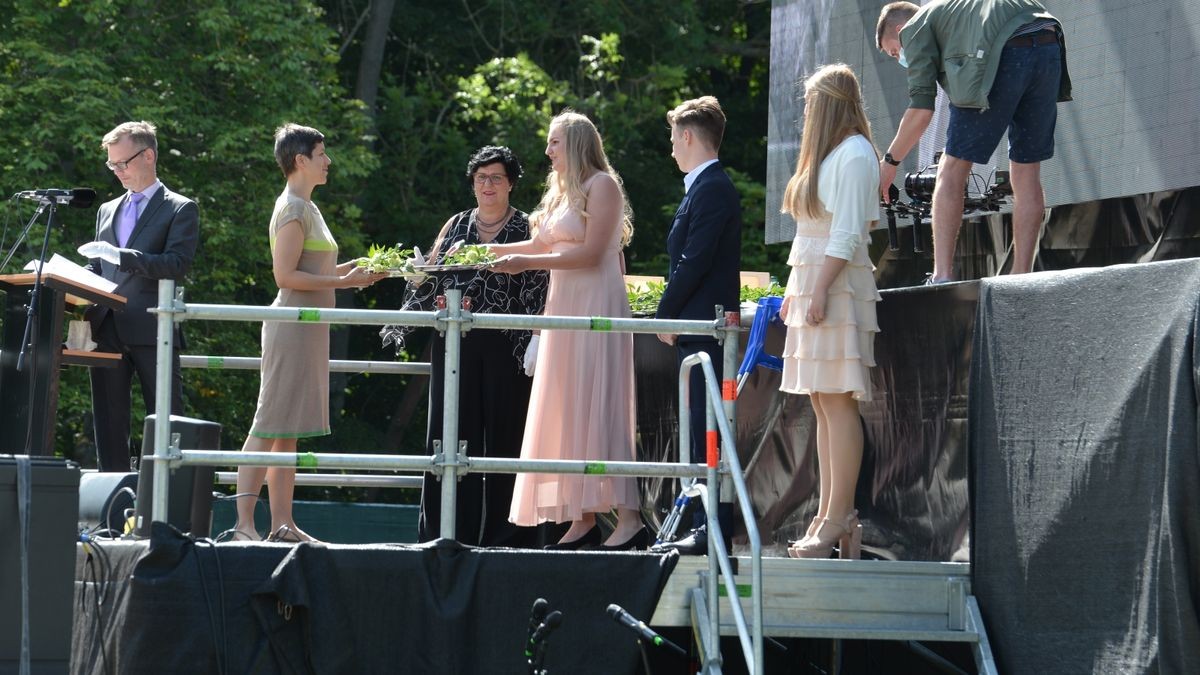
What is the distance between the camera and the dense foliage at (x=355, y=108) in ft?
69.0

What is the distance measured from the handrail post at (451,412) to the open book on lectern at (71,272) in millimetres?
1816

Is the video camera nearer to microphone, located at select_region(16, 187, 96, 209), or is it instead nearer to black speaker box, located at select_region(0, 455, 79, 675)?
microphone, located at select_region(16, 187, 96, 209)

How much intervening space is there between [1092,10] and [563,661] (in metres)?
4.19

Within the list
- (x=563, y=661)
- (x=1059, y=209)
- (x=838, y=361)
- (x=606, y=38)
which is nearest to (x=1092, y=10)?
(x=1059, y=209)

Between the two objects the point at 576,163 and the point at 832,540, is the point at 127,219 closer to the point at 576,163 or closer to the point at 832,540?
the point at 576,163

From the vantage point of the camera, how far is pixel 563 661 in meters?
5.98

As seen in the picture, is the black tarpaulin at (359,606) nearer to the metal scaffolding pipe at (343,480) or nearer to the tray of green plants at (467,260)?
the tray of green plants at (467,260)

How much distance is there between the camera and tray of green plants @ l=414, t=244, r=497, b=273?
277 inches

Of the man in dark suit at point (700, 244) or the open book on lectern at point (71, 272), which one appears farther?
the open book on lectern at point (71, 272)

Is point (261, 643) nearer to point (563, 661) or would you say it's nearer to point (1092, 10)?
point (563, 661)

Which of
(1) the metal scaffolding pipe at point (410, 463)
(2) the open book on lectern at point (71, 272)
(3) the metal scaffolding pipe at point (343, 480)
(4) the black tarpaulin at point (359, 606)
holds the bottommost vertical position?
(4) the black tarpaulin at point (359, 606)

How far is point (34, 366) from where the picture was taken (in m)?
6.76

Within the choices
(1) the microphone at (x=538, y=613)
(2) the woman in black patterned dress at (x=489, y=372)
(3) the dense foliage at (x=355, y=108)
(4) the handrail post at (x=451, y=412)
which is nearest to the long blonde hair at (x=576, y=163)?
(2) the woman in black patterned dress at (x=489, y=372)

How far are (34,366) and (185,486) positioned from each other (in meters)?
0.92
